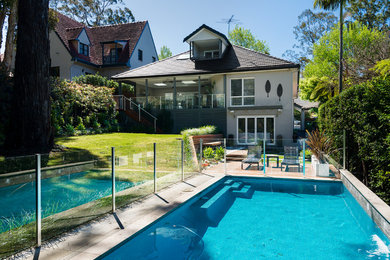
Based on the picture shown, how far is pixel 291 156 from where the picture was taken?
10.8 metres

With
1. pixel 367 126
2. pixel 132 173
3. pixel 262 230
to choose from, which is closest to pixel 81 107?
pixel 132 173

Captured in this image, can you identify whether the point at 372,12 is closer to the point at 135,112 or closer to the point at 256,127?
the point at 256,127

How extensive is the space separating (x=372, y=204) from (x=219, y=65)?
54.2 feet

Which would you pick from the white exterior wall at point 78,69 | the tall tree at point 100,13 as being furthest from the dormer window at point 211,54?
the tall tree at point 100,13

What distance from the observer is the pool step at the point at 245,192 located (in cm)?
830

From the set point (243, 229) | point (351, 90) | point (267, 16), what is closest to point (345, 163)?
point (351, 90)

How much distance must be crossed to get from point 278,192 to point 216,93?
519 inches

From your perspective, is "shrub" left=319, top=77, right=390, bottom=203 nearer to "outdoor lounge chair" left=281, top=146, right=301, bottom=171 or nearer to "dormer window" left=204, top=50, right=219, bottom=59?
"outdoor lounge chair" left=281, top=146, right=301, bottom=171

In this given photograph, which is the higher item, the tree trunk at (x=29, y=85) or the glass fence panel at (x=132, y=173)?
the tree trunk at (x=29, y=85)

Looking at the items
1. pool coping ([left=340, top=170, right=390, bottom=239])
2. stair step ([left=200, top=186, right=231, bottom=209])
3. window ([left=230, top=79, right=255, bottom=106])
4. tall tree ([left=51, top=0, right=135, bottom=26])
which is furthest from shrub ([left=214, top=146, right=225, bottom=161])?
tall tree ([left=51, top=0, right=135, bottom=26])

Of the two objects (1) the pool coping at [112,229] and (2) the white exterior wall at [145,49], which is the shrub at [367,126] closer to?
(1) the pool coping at [112,229]

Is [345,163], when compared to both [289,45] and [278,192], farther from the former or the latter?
[289,45]

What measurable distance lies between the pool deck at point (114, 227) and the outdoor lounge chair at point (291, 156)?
153 inches

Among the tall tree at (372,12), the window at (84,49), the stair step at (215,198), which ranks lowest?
the stair step at (215,198)
